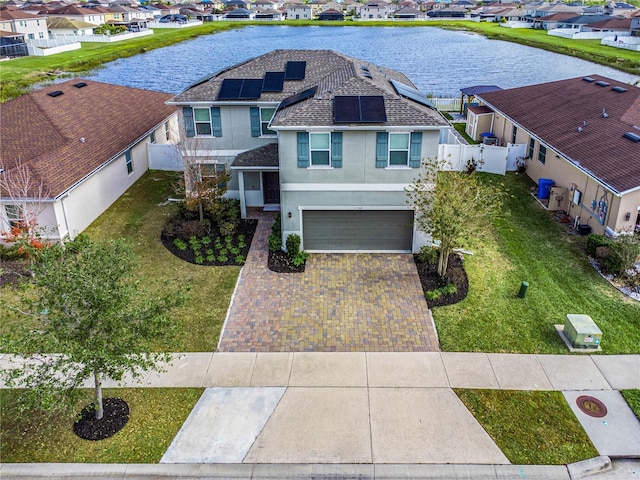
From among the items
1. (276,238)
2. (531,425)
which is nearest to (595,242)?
(531,425)

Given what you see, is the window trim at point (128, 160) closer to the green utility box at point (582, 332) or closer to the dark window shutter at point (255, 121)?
the dark window shutter at point (255, 121)

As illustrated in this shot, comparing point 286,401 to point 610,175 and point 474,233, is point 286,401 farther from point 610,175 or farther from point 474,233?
point 610,175

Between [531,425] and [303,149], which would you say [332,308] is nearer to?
[303,149]

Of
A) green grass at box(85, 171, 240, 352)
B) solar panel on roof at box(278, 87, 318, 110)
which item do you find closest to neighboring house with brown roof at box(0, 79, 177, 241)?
green grass at box(85, 171, 240, 352)

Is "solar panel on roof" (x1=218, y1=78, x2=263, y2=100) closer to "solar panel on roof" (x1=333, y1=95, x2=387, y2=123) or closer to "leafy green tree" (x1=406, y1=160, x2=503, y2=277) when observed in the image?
"solar panel on roof" (x1=333, y1=95, x2=387, y2=123)

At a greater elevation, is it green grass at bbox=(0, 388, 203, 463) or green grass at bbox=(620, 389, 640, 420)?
green grass at bbox=(0, 388, 203, 463)

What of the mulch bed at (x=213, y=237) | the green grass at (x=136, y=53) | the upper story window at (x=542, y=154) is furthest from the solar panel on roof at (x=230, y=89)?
the green grass at (x=136, y=53)
